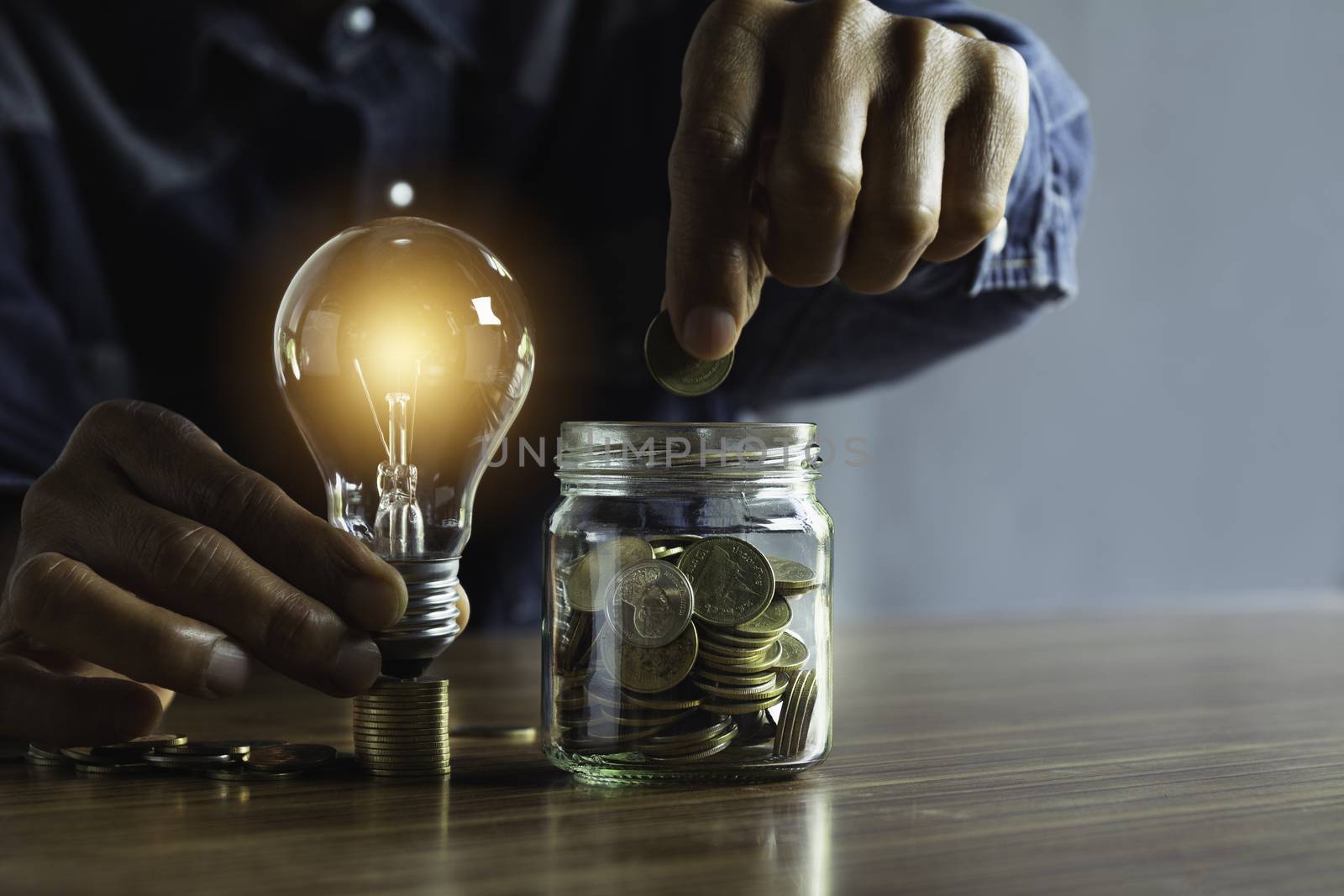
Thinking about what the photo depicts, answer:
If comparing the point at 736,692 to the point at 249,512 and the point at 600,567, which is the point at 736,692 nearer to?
the point at 600,567

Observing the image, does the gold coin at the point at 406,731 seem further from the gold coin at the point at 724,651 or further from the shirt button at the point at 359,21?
the shirt button at the point at 359,21

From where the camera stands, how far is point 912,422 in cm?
239

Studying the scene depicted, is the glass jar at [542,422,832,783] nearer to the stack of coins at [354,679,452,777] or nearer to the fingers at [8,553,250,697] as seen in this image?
the stack of coins at [354,679,452,777]

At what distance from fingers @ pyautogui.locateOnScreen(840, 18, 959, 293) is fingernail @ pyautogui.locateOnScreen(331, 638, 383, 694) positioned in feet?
1.07

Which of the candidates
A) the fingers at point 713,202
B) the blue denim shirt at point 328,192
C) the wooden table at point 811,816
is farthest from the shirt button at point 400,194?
the fingers at point 713,202

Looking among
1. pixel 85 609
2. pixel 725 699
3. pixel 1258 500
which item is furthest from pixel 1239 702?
pixel 1258 500

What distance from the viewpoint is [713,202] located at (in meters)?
0.64

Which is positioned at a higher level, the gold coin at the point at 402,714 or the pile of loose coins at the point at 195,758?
the gold coin at the point at 402,714

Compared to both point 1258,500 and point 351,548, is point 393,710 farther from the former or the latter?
point 1258,500

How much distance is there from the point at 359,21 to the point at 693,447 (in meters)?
1.04

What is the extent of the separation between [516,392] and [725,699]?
227 mm

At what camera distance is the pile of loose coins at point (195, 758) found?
24.5 inches

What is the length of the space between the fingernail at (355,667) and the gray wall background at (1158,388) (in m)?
1.71

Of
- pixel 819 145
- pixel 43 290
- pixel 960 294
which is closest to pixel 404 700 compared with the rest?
pixel 819 145
